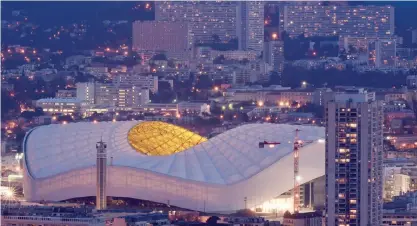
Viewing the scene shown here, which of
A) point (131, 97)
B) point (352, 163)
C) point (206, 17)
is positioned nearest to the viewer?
point (352, 163)

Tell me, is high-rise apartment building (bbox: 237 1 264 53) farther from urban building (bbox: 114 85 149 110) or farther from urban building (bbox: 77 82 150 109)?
urban building (bbox: 114 85 149 110)

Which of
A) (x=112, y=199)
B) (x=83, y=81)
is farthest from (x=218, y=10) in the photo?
(x=112, y=199)

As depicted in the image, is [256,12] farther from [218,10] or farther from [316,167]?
[316,167]

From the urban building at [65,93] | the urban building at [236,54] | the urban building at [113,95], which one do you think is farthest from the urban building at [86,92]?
the urban building at [236,54]

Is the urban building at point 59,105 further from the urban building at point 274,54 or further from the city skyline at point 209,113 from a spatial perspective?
the urban building at point 274,54

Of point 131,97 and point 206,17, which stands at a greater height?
point 206,17

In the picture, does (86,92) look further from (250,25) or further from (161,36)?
(250,25)

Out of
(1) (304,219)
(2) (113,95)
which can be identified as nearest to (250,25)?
(2) (113,95)
